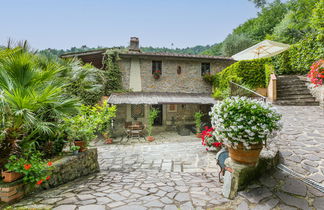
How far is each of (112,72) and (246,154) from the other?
1021 cm

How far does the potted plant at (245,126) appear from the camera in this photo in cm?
217

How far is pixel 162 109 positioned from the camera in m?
11.7

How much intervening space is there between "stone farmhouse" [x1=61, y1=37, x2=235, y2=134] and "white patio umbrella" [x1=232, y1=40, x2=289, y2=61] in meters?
2.34

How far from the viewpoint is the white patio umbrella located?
914 centimetres

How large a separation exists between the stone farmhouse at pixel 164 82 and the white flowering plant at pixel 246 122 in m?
8.35

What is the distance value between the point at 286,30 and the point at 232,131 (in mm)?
22597

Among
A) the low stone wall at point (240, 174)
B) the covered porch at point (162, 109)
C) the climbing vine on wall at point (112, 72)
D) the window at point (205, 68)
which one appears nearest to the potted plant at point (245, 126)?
the low stone wall at point (240, 174)

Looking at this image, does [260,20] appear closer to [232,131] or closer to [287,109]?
[287,109]

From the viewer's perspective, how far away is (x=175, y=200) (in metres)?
2.55

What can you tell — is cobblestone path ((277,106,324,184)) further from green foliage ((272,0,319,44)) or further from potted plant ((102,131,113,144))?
green foliage ((272,0,319,44))

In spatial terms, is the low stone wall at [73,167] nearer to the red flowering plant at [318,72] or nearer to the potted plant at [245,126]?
the potted plant at [245,126]

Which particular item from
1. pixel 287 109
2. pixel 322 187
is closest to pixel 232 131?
pixel 322 187

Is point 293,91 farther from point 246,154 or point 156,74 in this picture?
point 246,154

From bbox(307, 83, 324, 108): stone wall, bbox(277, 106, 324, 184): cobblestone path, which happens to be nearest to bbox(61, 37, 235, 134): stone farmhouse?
bbox(307, 83, 324, 108): stone wall
